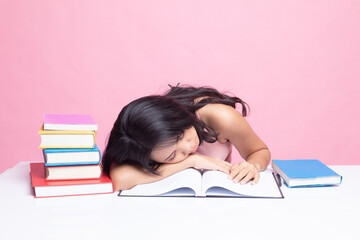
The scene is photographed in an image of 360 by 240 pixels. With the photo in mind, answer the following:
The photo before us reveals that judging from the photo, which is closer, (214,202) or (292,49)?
(214,202)

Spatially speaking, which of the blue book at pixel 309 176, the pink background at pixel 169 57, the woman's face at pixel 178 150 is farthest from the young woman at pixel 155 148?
the pink background at pixel 169 57

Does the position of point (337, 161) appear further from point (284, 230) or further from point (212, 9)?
point (284, 230)

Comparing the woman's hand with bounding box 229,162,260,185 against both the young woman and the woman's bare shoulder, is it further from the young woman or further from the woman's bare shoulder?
the woman's bare shoulder

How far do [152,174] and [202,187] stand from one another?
206mm

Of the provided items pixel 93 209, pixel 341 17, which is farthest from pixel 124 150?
pixel 341 17

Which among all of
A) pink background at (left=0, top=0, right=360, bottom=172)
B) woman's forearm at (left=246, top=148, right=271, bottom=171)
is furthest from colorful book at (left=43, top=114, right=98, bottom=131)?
pink background at (left=0, top=0, right=360, bottom=172)

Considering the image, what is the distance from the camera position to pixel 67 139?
4.06 ft

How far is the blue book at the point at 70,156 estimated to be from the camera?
1227 mm

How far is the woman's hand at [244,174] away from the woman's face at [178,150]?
171mm

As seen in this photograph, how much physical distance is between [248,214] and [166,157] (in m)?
0.38

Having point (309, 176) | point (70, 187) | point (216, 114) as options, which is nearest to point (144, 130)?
point (70, 187)

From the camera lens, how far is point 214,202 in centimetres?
119

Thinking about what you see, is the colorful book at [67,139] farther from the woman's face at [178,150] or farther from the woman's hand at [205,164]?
the woman's hand at [205,164]

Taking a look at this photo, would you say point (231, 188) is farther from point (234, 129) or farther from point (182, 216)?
point (234, 129)
